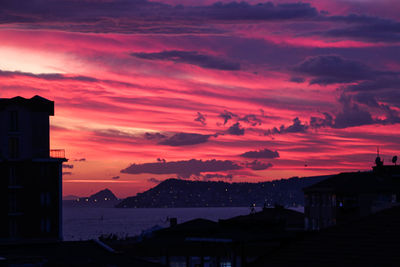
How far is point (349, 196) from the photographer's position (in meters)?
91.5

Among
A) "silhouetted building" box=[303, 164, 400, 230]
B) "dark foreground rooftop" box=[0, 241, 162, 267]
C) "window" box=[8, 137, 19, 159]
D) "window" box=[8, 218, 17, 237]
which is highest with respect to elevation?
"window" box=[8, 137, 19, 159]

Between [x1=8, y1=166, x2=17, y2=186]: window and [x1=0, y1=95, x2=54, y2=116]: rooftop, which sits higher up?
[x1=0, y1=95, x2=54, y2=116]: rooftop

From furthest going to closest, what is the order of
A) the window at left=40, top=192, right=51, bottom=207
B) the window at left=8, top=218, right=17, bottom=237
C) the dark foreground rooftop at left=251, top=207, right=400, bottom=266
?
the window at left=40, top=192, right=51, bottom=207, the window at left=8, top=218, right=17, bottom=237, the dark foreground rooftop at left=251, top=207, right=400, bottom=266

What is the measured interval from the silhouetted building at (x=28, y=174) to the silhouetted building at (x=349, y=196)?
37935 mm

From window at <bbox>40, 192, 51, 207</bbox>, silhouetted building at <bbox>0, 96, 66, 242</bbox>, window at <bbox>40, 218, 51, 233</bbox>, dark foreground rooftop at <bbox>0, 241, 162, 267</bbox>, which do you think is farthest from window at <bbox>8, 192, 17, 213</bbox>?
dark foreground rooftop at <bbox>0, 241, 162, 267</bbox>

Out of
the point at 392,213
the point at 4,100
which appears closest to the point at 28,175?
the point at 4,100

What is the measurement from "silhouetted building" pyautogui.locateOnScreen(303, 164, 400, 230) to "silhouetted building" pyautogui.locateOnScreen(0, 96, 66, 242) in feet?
124

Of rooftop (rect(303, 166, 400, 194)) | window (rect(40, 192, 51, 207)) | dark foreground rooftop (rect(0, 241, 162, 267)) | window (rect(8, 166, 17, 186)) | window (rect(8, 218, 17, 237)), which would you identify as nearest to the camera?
dark foreground rooftop (rect(0, 241, 162, 267))

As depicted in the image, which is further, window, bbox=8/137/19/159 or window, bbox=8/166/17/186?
window, bbox=8/137/19/159

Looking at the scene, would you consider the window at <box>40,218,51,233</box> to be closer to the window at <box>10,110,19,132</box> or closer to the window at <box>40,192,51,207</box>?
the window at <box>40,192,51,207</box>

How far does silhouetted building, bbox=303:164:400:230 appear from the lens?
90438mm

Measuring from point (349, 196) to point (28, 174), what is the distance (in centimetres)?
4626

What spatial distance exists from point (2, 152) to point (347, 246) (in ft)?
299

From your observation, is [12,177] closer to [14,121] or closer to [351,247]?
[14,121]
